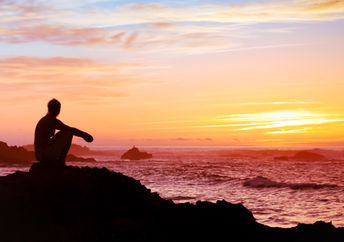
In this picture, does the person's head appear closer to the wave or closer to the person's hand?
the person's hand

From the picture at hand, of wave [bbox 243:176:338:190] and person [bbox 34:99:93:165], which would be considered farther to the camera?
wave [bbox 243:176:338:190]

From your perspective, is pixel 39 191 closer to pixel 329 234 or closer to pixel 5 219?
pixel 5 219

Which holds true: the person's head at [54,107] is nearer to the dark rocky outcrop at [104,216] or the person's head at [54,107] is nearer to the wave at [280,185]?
the dark rocky outcrop at [104,216]

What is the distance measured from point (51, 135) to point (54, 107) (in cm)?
67

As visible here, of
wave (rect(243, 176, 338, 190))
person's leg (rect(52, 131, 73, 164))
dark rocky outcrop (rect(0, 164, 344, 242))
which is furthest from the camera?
wave (rect(243, 176, 338, 190))

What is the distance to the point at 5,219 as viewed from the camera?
29.4ft

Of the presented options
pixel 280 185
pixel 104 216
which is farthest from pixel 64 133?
pixel 280 185

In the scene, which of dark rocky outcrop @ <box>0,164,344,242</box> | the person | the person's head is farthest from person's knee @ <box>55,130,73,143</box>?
dark rocky outcrop @ <box>0,164,344,242</box>

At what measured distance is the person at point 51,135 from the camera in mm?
10266

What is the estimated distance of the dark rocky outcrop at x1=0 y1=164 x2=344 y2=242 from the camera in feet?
28.4

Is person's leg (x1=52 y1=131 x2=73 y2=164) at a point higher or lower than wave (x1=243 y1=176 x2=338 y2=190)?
higher

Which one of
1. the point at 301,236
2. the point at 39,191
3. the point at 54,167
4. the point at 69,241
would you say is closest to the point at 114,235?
the point at 69,241

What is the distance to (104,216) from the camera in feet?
31.8

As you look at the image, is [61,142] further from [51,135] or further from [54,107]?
[54,107]
